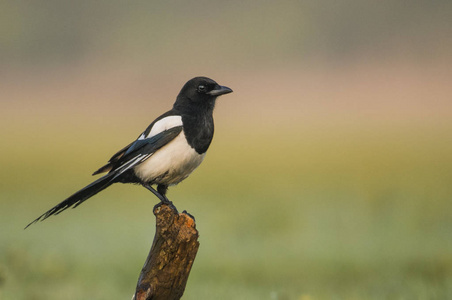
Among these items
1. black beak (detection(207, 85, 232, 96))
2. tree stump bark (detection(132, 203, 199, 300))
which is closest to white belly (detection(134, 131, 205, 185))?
black beak (detection(207, 85, 232, 96))

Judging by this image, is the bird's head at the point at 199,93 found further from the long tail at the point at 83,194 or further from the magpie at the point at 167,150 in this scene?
the long tail at the point at 83,194

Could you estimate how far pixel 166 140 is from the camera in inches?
202

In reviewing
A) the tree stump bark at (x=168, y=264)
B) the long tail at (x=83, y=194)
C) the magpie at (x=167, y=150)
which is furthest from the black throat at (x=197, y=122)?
the tree stump bark at (x=168, y=264)

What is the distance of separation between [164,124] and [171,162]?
0.21m

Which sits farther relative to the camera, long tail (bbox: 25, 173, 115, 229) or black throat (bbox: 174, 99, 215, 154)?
black throat (bbox: 174, 99, 215, 154)

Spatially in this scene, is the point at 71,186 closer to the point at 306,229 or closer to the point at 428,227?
the point at 306,229

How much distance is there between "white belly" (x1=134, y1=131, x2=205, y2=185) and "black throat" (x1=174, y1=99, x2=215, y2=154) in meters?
0.04

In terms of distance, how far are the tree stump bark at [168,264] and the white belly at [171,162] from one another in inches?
24.3

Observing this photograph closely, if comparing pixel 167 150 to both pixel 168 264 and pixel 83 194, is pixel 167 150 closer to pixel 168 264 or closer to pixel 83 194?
pixel 83 194

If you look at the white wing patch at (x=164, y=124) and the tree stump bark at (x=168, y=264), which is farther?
the white wing patch at (x=164, y=124)

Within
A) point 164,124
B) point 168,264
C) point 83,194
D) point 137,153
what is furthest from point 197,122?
point 168,264

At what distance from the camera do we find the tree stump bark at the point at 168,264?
4.49 m

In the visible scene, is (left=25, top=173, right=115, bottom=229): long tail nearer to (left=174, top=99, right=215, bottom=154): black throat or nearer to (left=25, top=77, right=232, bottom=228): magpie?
(left=25, top=77, right=232, bottom=228): magpie

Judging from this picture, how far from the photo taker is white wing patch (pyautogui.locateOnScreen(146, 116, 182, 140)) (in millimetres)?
5102
